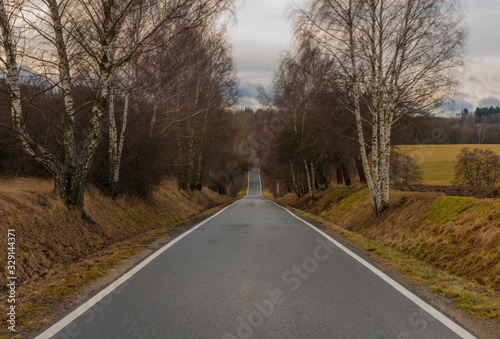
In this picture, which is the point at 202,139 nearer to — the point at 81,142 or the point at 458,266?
the point at 81,142

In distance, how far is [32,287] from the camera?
5684mm

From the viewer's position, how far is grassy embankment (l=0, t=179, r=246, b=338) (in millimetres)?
4891

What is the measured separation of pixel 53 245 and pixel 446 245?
8839mm

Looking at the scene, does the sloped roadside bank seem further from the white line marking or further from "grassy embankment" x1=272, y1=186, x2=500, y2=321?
the white line marking

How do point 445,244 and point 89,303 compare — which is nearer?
point 89,303

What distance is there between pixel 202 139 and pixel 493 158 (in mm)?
30738

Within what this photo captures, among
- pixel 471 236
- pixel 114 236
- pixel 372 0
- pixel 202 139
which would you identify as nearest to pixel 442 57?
pixel 372 0

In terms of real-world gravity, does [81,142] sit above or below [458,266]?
above

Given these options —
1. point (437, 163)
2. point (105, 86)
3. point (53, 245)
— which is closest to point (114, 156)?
point (105, 86)

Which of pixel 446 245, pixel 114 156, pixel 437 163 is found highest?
pixel 114 156

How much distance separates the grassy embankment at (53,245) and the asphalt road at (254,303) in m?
0.60

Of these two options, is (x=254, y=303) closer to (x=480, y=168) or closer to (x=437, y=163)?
(x=480, y=168)

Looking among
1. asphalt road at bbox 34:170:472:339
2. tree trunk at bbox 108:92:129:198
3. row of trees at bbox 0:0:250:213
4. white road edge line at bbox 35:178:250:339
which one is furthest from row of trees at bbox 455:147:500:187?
white road edge line at bbox 35:178:250:339

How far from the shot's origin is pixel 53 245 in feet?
26.8
